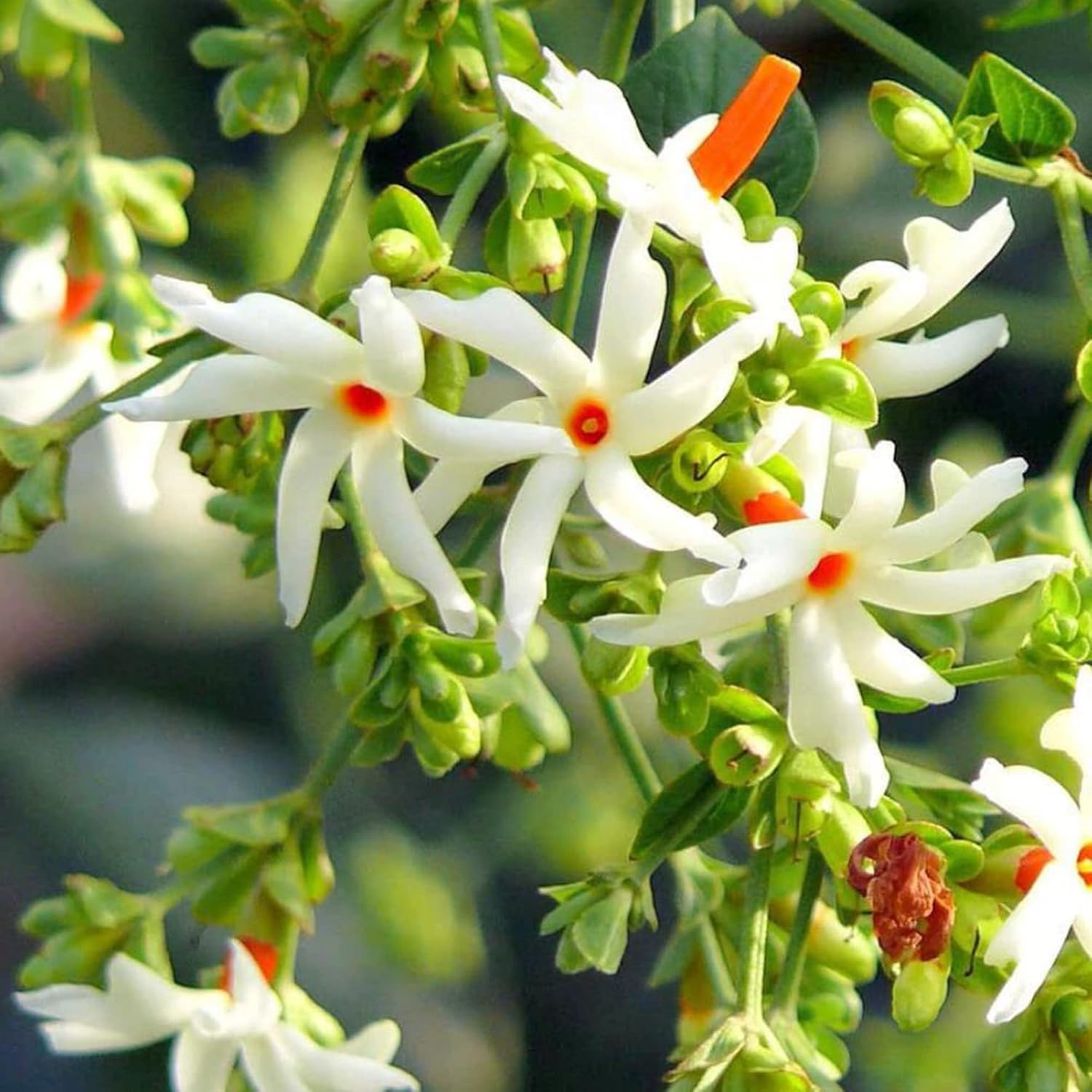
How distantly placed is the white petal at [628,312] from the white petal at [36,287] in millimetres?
646

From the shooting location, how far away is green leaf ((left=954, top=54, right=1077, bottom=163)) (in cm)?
98

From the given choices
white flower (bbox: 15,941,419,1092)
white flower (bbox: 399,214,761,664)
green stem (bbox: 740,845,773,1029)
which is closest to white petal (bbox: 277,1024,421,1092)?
white flower (bbox: 15,941,419,1092)

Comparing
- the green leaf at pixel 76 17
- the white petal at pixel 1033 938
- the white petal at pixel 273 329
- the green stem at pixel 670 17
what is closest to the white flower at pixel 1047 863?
the white petal at pixel 1033 938

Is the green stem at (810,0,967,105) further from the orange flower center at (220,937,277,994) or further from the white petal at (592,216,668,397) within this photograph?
the orange flower center at (220,937,277,994)

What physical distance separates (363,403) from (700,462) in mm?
145

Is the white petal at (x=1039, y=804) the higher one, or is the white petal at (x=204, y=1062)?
the white petal at (x=1039, y=804)

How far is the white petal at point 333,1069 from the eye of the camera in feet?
3.29

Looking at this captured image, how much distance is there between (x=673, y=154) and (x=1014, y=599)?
0.41 m

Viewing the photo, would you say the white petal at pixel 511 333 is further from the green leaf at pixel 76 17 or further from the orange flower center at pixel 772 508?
the green leaf at pixel 76 17

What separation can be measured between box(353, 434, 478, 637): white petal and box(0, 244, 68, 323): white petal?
0.59m

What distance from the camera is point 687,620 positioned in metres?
0.82

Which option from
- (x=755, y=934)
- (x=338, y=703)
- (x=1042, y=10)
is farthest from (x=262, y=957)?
(x=338, y=703)

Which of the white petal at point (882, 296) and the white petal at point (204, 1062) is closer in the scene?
the white petal at point (882, 296)

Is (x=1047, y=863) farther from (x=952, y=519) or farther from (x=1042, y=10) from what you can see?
(x=1042, y=10)
